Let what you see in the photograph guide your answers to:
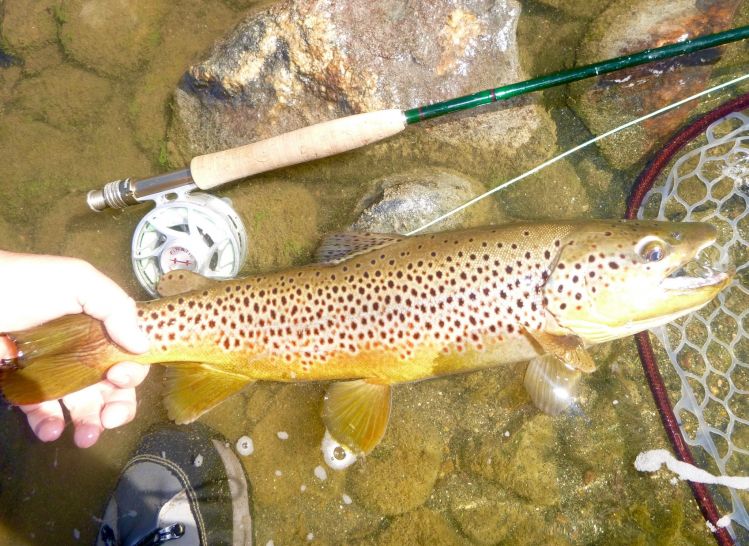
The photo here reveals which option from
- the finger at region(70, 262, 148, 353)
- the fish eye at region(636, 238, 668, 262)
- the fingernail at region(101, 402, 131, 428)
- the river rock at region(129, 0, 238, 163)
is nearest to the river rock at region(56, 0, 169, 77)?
the river rock at region(129, 0, 238, 163)

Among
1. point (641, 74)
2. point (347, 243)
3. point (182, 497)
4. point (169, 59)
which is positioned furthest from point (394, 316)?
point (169, 59)

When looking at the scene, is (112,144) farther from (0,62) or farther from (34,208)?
(0,62)

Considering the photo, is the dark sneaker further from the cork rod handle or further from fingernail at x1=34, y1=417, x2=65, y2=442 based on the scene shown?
the cork rod handle

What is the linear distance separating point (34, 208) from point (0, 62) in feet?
4.40

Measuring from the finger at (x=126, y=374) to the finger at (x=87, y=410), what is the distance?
0.72 feet

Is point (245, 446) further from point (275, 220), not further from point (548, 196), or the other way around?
point (548, 196)

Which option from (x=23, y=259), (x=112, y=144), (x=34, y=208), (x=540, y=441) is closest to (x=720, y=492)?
(x=540, y=441)

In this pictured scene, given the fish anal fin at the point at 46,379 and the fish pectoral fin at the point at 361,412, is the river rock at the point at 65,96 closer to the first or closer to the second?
the fish anal fin at the point at 46,379

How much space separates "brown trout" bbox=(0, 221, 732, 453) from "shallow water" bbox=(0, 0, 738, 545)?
98cm

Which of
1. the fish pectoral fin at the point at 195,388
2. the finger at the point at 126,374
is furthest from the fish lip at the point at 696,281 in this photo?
the finger at the point at 126,374

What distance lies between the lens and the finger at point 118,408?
307 centimetres

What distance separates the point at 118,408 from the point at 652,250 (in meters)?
3.22

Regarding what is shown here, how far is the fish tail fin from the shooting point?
97.5 inches

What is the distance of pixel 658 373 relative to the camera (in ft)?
10.5
